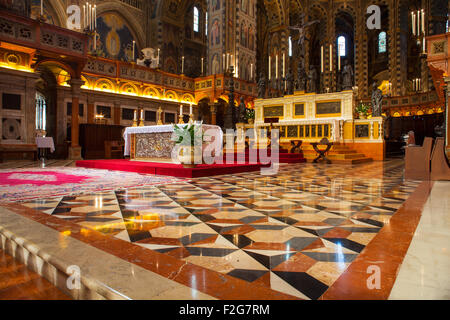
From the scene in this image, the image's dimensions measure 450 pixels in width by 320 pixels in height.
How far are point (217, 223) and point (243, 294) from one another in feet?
4.17

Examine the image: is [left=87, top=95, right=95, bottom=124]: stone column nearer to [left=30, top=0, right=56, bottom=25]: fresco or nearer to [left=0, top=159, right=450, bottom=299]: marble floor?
[left=30, top=0, right=56, bottom=25]: fresco

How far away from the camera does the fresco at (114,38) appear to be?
650 inches

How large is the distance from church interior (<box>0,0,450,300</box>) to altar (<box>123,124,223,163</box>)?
49 millimetres

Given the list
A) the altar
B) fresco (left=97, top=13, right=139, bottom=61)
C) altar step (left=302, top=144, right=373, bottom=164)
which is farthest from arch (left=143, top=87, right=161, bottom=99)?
altar step (left=302, top=144, right=373, bottom=164)

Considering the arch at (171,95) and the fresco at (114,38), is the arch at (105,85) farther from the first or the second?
the fresco at (114,38)

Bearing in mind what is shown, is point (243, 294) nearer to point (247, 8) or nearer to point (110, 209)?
point (110, 209)

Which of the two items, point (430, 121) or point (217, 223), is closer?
point (217, 223)

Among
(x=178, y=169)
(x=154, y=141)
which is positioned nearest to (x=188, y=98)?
(x=154, y=141)

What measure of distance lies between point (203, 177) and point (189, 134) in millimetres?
1005

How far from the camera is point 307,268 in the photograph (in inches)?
59.8

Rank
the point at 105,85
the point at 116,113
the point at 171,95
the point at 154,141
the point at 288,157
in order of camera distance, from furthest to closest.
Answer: the point at 171,95
the point at 116,113
the point at 105,85
the point at 288,157
the point at 154,141

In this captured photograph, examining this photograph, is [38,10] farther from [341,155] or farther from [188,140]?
[341,155]

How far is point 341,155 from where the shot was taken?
10070mm
